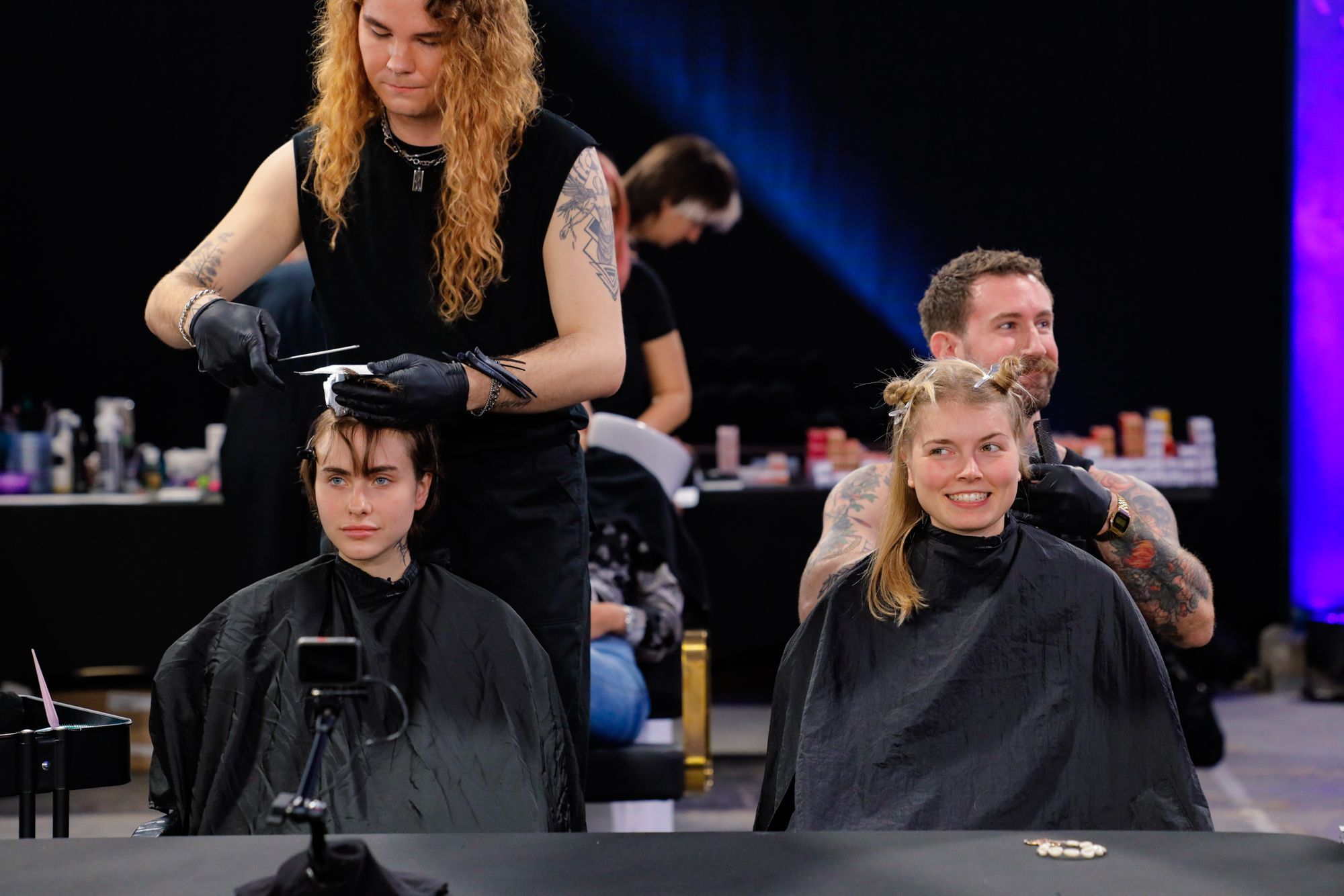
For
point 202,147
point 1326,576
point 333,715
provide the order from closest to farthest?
point 333,715 < point 1326,576 < point 202,147

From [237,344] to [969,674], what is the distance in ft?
3.06

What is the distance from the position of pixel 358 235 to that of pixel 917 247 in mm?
4035

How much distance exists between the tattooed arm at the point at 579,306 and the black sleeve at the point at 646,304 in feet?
5.59

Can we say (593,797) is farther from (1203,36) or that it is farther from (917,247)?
(1203,36)

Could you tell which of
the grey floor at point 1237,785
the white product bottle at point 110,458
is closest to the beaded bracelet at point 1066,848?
the grey floor at point 1237,785

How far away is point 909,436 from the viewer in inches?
73.5

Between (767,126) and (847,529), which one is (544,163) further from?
(767,126)

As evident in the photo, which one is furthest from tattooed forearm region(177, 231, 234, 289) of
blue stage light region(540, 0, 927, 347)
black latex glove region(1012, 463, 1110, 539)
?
blue stage light region(540, 0, 927, 347)

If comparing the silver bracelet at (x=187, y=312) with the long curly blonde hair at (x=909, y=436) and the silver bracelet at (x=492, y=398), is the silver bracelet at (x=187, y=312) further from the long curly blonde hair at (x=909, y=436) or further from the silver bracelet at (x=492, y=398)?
the long curly blonde hair at (x=909, y=436)

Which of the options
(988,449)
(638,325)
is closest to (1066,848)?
(988,449)

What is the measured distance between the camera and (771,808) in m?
1.74

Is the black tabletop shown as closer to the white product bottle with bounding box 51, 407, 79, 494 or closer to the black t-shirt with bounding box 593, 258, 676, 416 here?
the black t-shirt with bounding box 593, 258, 676, 416

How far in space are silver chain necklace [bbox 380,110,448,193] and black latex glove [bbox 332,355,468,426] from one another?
0.26m

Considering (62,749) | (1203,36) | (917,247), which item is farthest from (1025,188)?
(62,749)
